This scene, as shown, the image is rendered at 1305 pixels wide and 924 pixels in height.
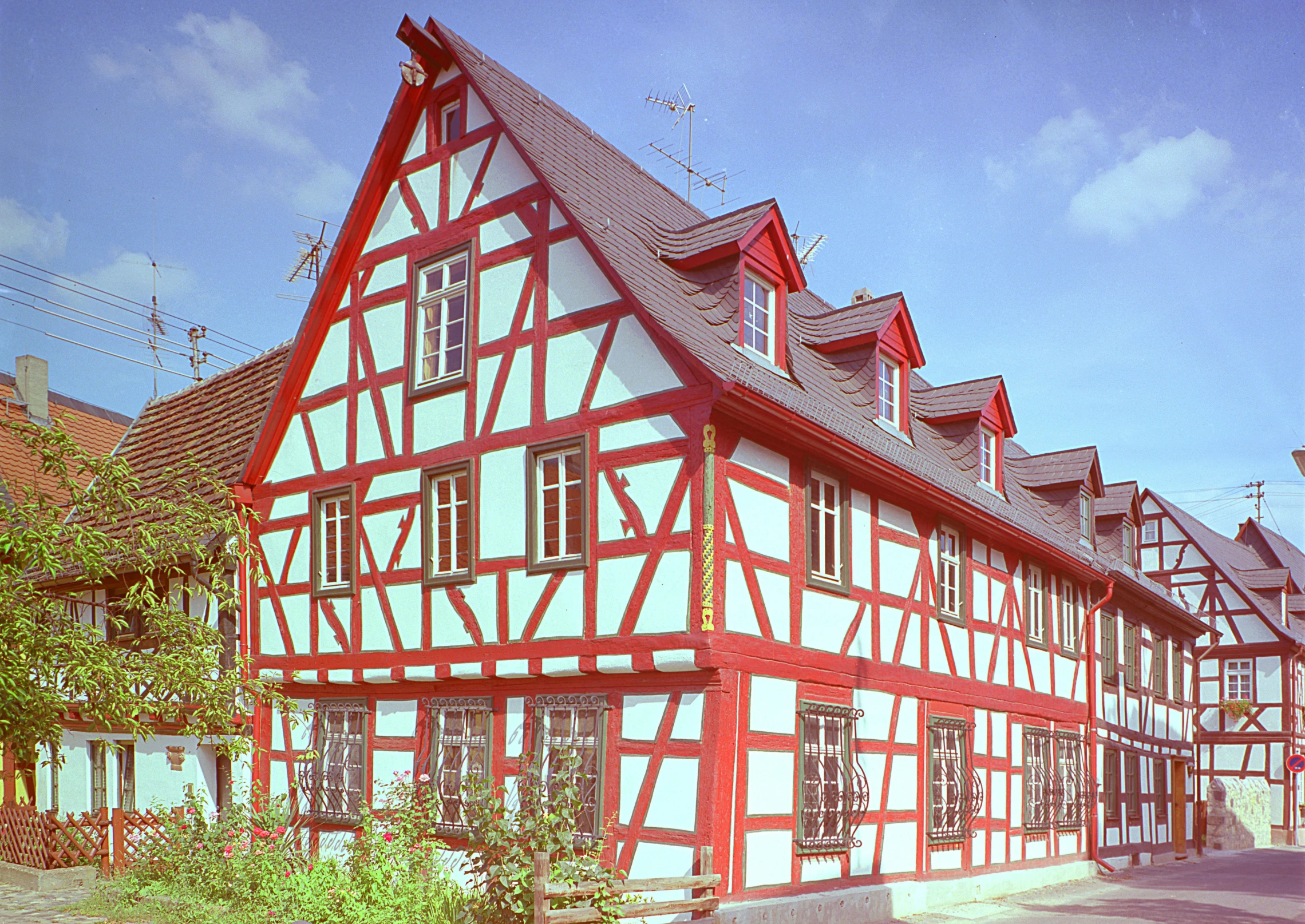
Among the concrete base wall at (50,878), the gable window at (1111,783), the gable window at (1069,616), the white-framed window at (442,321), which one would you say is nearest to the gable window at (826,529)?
the white-framed window at (442,321)

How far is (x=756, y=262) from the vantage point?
1530 cm

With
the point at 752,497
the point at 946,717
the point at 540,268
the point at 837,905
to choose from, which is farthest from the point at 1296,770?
the point at 540,268

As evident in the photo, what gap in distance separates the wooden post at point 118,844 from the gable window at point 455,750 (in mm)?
5018

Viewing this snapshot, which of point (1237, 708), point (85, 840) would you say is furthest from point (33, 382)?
point (1237, 708)

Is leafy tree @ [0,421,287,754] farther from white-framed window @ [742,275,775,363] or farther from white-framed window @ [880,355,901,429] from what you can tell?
white-framed window @ [880,355,901,429]

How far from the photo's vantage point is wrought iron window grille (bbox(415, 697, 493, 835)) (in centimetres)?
1484

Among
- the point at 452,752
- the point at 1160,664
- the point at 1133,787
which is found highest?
the point at 1160,664

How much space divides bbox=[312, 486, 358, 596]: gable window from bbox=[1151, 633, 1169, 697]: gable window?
64.6 ft

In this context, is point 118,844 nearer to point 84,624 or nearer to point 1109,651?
point 84,624

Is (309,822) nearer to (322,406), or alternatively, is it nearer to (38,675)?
(322,406)

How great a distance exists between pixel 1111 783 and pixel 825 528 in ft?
43.9

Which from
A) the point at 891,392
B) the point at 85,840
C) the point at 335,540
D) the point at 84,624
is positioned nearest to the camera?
the point at 84,624

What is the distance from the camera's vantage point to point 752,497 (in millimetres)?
13672

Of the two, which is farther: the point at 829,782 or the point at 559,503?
the point at 829,782
